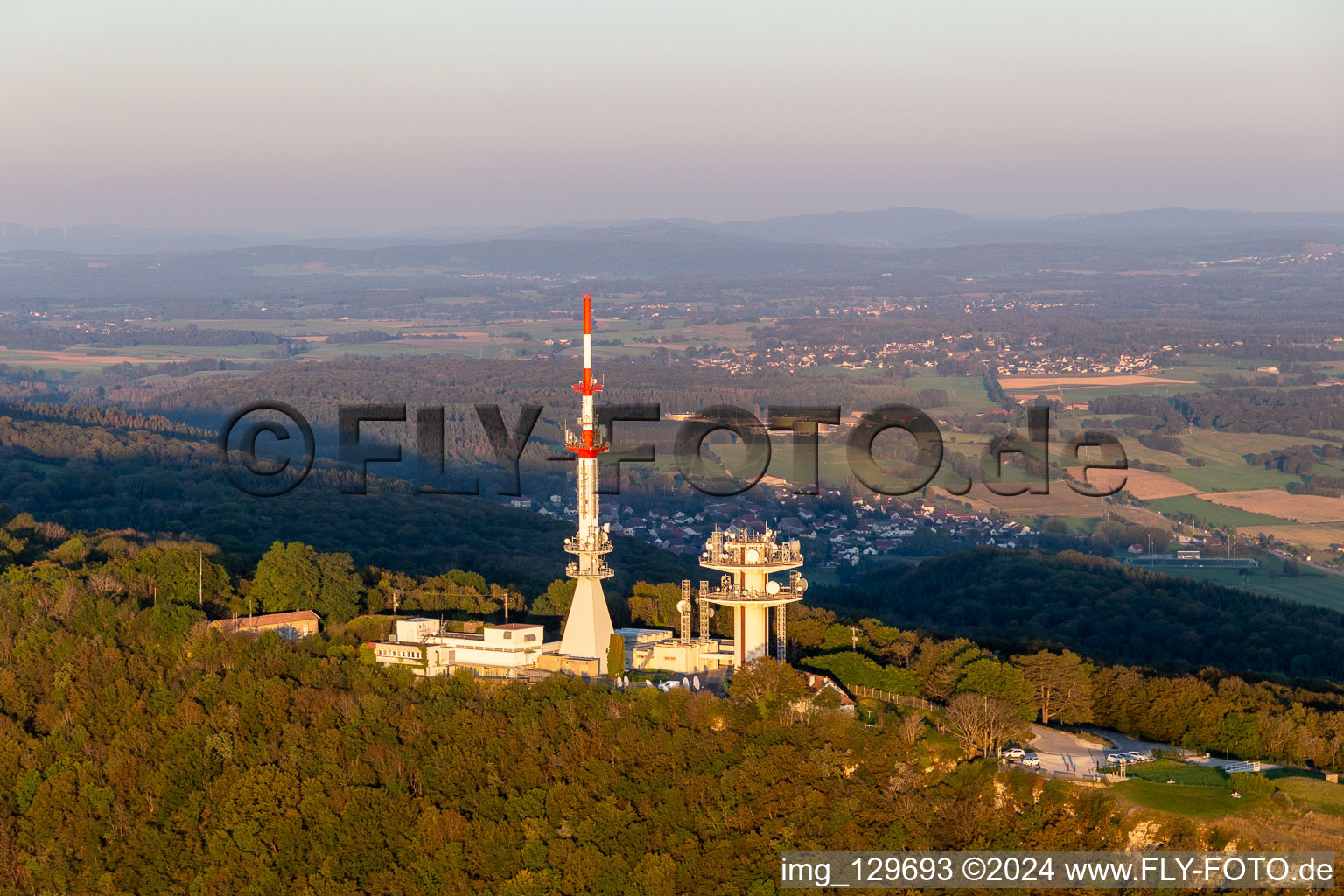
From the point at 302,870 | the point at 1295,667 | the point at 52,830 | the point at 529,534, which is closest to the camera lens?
the point at 302,870

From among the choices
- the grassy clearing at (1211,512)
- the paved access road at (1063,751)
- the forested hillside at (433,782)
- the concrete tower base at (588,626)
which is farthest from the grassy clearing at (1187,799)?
the grassy clearing at (1211,512)

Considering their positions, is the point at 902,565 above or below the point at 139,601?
below

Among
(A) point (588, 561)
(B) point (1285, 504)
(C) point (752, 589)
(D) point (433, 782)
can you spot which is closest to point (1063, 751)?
(C) point (752, 589)

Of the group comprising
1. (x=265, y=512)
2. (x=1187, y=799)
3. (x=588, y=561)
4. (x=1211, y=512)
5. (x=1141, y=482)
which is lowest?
(x=1211, y=512)

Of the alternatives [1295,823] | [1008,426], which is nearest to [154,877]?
[1295,823]

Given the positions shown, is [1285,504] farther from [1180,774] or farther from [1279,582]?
[1180,774]

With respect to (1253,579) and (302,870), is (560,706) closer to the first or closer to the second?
(302,870)

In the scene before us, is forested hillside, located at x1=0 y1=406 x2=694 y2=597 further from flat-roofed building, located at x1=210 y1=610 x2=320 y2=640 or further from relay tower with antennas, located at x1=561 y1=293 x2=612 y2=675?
relay tower with antennas, located at x1=561 y1=293 x2=612 y2=675
